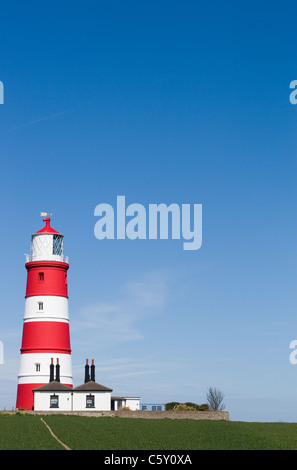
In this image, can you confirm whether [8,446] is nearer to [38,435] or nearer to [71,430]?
[38,435]

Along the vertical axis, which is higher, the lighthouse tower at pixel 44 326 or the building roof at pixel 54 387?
the lighthouse tower at pixel 44 326

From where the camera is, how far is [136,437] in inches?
1810

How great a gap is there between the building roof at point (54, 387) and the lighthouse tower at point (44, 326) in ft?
2.88

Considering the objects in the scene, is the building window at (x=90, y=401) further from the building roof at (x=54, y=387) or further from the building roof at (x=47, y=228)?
the building roof at (x=47, y=228)

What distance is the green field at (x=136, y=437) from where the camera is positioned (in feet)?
133

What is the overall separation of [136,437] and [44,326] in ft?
96.8

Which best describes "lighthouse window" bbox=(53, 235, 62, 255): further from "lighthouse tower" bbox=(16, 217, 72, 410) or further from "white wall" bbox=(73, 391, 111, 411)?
"white wall" bbox=(73, 391, 111, 411)

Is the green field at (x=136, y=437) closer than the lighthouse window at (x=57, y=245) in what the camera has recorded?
Yes

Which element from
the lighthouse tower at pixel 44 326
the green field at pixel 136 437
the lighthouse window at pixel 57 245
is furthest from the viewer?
the lighthouse window at pixel 57 245

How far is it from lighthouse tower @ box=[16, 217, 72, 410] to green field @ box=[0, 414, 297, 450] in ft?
49.2

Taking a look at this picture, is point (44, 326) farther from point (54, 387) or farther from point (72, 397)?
point (72, 397)

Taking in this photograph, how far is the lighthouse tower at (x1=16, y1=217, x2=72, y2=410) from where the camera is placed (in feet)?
242

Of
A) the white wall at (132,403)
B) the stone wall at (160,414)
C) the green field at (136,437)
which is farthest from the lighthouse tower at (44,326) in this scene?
the green field at (136,437)
